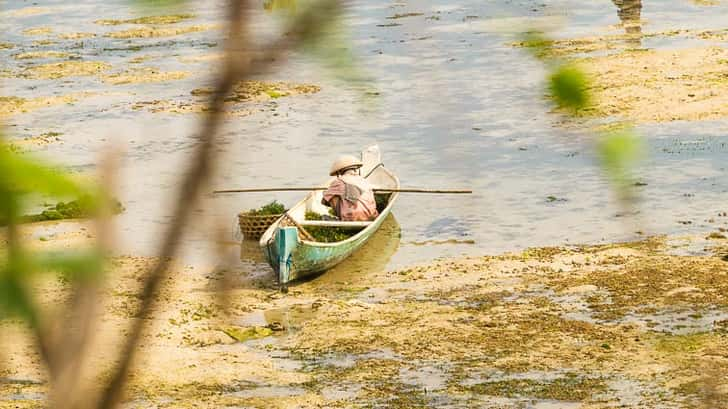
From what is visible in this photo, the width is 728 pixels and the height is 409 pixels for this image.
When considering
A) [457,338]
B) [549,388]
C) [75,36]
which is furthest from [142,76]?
[549,388]

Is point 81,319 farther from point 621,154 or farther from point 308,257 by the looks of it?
point 308,257

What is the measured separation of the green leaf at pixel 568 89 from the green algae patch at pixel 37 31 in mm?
36466

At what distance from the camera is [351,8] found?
0.91m

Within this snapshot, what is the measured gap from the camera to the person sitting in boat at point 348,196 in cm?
1591

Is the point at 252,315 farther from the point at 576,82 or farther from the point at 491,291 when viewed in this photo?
the point at 576,82

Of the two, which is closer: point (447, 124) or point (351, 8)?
point (351, 8)

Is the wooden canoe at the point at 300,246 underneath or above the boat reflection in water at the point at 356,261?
above

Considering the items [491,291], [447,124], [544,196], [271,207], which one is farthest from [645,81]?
[447,124]

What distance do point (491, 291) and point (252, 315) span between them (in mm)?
2244

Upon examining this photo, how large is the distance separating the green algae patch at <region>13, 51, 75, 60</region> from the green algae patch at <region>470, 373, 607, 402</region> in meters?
23.9

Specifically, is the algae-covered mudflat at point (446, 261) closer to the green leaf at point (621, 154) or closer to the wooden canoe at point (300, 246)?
the green leaf at point (621, 154)

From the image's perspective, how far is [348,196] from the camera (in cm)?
1594

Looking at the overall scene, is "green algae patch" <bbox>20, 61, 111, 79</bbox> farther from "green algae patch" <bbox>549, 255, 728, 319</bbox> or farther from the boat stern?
"green algae patch" <bbox>549, 255, 728, 319</bbox>

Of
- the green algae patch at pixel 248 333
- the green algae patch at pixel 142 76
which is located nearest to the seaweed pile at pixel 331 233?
the green algae patch at pixel 248 333
